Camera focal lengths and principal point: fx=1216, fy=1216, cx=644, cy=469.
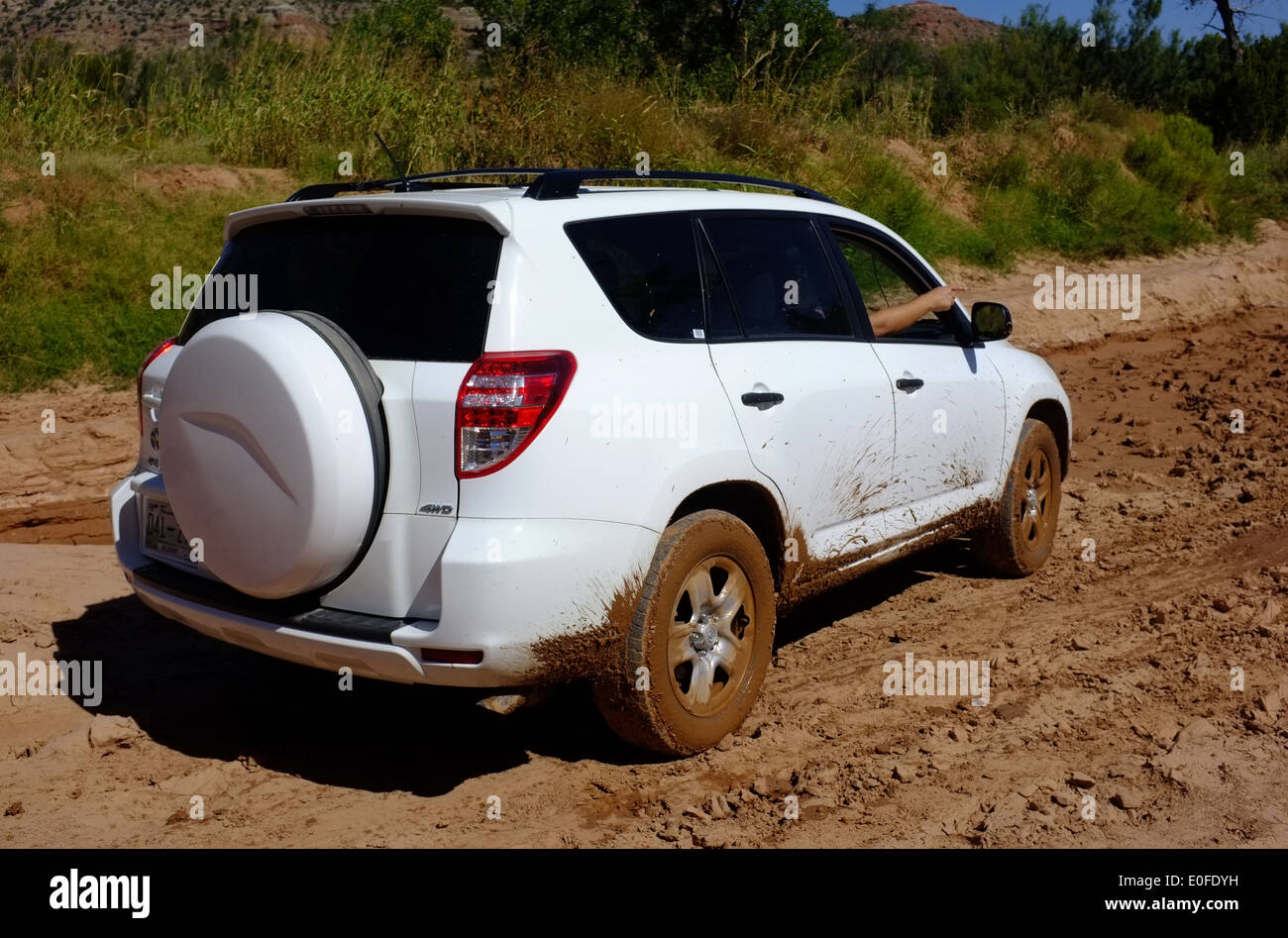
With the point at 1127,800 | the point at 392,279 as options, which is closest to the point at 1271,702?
the point at 1127,800

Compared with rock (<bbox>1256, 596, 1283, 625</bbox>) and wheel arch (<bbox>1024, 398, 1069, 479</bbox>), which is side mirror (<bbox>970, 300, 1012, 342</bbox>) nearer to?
wheel arch (<bbox>1024, 398, 1069, 479</bbox>)

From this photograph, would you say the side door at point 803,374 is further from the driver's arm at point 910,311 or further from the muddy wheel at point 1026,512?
the muddy wheel at point 1026,512

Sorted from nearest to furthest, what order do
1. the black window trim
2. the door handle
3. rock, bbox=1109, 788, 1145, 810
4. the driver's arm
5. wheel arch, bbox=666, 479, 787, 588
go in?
1. rock, bbox=1109, 788, 1145, 810
2. wheel arch, bbox=666, 479, 787, 588
3. the door handle
4. the black window trim
5. the driver's arm

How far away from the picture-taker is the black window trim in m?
5.06

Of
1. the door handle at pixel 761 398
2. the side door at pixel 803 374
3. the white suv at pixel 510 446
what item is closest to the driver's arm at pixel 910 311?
the side door at pixel 803 374

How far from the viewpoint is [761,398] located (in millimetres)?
4258

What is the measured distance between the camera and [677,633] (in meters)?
4.03

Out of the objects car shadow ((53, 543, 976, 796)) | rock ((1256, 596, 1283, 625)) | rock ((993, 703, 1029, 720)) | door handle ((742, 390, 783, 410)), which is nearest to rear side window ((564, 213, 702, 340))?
door handle ((742, 390, 783, 410))

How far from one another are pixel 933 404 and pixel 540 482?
93.5 inches

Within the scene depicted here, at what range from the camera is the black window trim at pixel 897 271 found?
Answer: 5.06 meters

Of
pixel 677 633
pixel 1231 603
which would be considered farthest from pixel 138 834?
pixel 1231 603

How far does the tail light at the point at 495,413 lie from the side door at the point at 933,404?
198 cm

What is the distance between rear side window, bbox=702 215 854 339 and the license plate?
2.12m

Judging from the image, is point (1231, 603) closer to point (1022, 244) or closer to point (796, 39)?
point (1022, 244)
